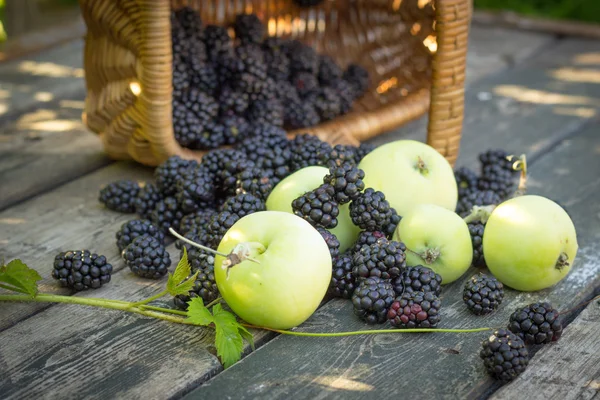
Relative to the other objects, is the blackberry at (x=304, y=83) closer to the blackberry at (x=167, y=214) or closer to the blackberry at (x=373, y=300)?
the blackberry at (x=167, y=214)

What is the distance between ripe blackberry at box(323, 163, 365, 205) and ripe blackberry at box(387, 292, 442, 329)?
228mm

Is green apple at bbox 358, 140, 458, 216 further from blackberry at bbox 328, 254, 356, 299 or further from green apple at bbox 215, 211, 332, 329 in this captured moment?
green apple at bbox 215, 211, 332, 329

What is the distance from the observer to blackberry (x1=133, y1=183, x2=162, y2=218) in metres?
1.79

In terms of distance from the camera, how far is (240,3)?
2453mm

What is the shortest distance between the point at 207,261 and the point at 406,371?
0.43 m

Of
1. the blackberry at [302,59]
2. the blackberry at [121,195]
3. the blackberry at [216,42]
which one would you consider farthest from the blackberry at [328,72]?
the blackberry at [121,195]

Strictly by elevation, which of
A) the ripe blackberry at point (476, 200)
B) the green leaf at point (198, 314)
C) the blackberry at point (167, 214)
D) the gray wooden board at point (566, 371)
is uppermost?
the green leaf at point (198, 314)

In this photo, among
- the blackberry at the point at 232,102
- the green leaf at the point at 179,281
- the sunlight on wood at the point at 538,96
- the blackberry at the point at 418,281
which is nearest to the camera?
the green leaf at the point at 179,281

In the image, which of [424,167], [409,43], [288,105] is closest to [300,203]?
[424,167]

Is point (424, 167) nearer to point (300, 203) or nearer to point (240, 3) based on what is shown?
point (300, 203)

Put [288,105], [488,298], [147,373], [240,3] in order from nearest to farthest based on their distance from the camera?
[147,373]
[488,298]
[288,105]
[240,3]

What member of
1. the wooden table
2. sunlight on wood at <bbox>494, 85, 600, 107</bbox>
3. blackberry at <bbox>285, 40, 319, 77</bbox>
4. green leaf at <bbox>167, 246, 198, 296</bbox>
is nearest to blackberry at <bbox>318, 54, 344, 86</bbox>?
blackberry at <bbox>285, 40, 319, 77</bbox>

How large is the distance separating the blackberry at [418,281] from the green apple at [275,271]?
157mm

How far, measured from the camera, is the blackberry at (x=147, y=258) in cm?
153
